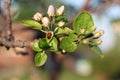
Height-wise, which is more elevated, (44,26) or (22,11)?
(22,11)

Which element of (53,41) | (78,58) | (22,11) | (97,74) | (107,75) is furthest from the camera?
(78,58)

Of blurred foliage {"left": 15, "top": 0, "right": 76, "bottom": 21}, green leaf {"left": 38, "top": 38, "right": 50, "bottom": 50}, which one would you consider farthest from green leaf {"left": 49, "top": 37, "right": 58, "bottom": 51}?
blurred foliage {"left": 15, "top": 0, "right": 76, "bottom": 21}

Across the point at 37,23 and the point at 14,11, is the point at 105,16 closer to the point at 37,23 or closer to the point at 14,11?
the point at 14,11

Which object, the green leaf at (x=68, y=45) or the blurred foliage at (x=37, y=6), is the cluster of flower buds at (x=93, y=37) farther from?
the blurred foliage at (x=37, y=6)

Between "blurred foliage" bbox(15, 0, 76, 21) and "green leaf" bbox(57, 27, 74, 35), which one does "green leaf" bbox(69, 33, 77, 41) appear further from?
"blurred foliage" bbox(15, 0, 76, 21)

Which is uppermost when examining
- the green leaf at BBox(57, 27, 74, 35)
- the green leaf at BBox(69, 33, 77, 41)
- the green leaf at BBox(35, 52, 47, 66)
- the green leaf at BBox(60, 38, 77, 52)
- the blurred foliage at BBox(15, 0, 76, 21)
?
the blurred foliage at BBox(15, 0, 76, 21)

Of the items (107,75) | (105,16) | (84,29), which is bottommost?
(107,75)

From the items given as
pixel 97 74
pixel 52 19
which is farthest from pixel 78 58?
pixel 52 19
